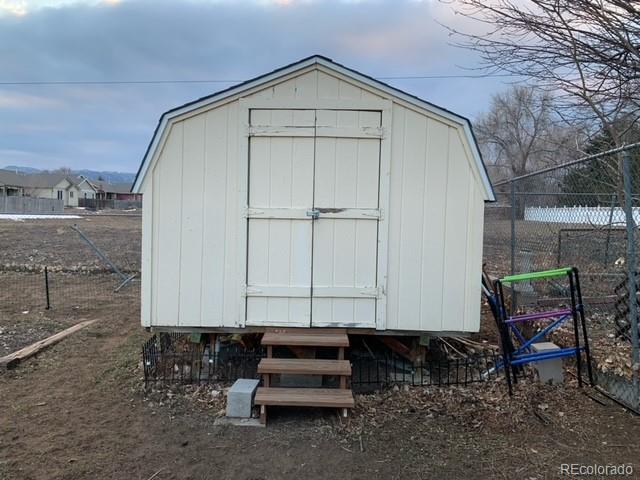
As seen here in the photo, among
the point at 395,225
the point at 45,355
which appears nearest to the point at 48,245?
the point at 45,355

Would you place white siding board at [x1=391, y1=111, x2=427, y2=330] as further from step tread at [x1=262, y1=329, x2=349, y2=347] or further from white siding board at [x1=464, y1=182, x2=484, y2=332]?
step tread at [x1=262, y1=329, x2=349, y2=347]

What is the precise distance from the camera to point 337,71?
4.67 meters

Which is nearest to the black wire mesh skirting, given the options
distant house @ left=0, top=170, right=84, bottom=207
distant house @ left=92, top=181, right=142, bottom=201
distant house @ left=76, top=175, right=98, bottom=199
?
distant house @ left=0, top=170, right=84, bottom=207

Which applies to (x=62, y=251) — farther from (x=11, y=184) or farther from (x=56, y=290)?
(x=11, y=184)

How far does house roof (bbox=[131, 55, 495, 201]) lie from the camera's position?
15.2 ft

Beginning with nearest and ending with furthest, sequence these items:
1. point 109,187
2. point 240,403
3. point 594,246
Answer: point 240,403 < point 594,246 < point 109,187

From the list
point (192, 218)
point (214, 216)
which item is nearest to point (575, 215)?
point (214, 216)

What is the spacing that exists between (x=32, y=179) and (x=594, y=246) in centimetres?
7959

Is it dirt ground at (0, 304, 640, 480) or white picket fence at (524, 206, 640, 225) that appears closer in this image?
dirt ground at (0, 304, 640, 480)

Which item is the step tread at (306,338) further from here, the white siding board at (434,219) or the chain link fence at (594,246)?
the chain link fence at (594,246)

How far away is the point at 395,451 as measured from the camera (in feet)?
11.5

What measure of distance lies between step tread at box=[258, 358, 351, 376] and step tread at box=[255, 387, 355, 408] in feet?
0.50

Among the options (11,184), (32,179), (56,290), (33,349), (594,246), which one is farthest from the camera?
(32,179)

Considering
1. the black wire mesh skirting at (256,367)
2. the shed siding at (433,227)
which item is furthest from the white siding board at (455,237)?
the black wire mesh skirting at (256,367)
